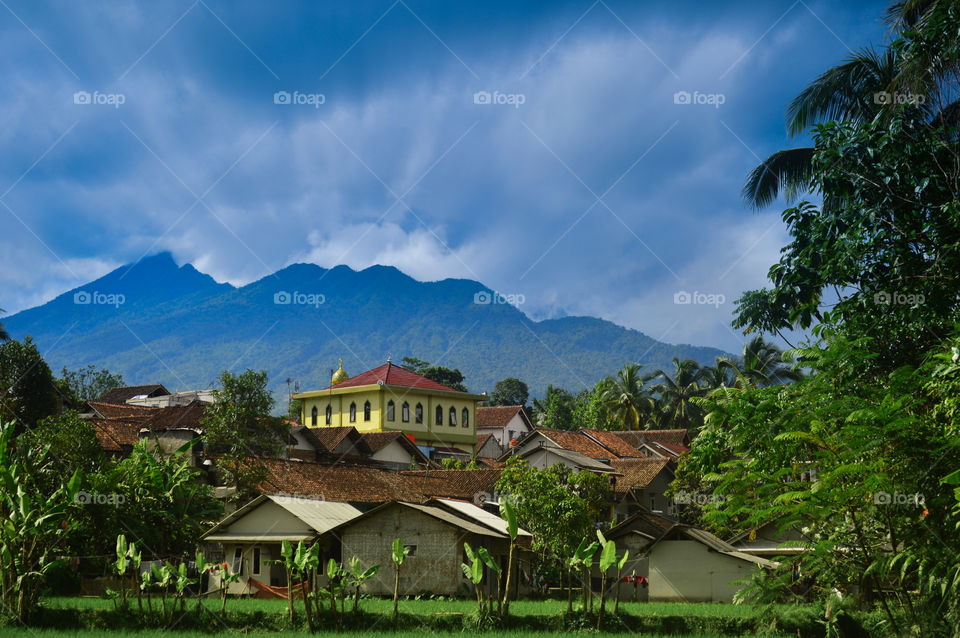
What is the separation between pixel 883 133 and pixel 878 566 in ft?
31.3

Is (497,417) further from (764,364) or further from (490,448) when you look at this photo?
(764,364)

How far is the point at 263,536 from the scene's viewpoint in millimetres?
33156

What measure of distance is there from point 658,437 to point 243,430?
1624 inches

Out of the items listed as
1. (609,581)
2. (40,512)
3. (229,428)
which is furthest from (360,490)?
(40,512)

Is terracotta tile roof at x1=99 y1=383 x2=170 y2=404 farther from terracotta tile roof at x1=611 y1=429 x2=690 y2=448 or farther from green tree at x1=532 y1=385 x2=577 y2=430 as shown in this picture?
terracotta tile roof at x1=611 y1=429 x2=690 y2=448

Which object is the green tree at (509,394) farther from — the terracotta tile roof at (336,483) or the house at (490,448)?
the terracotta tile roof at (336,483)

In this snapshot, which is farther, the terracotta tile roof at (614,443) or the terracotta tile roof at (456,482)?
the terracotta tile roof at (614,443)

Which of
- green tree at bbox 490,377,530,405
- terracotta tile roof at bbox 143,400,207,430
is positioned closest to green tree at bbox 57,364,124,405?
green tree at bbox 490,377,530,405

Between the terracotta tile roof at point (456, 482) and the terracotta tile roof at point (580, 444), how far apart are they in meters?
14.0

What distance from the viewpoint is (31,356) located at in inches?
2061

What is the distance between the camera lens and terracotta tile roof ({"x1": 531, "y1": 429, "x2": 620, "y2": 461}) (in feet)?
202

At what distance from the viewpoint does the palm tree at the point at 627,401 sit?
264ft

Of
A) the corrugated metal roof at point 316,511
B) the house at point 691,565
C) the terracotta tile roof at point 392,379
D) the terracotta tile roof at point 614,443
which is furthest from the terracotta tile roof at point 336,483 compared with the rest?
the terracotta tile roof at point 392,379

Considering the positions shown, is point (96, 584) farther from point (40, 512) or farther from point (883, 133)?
point (883, 133)
